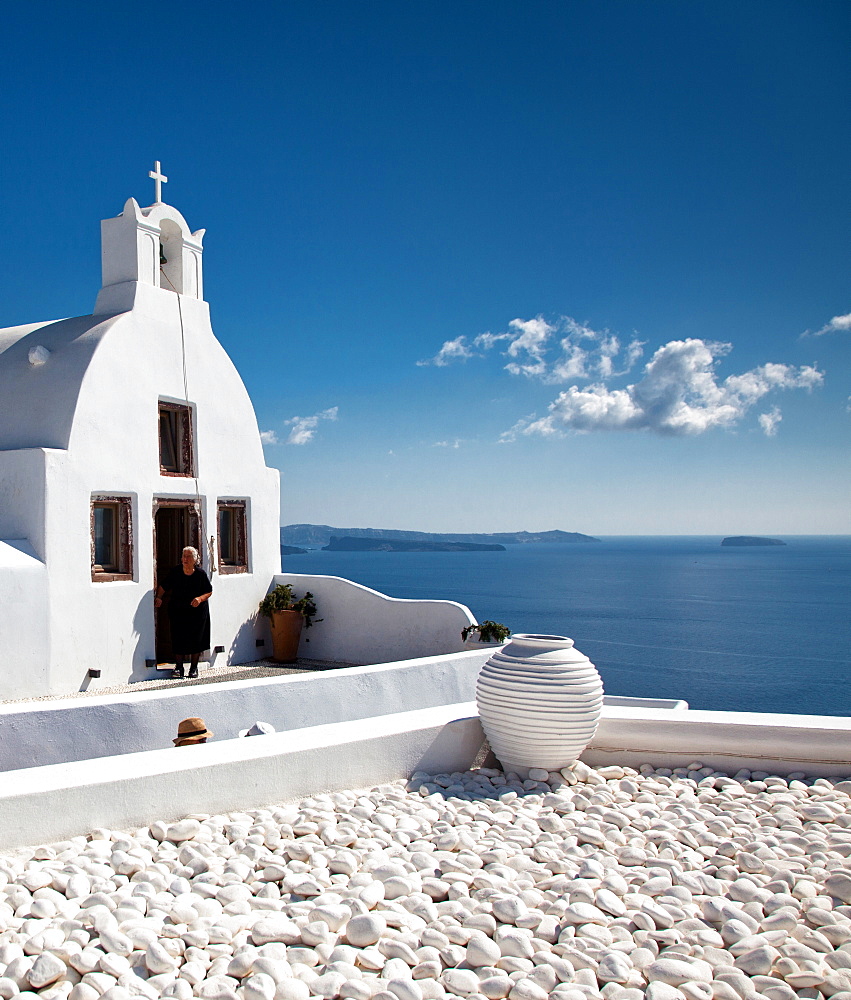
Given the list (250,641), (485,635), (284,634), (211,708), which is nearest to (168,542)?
(250,641)

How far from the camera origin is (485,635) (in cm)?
1041

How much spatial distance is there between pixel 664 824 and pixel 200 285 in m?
9.67

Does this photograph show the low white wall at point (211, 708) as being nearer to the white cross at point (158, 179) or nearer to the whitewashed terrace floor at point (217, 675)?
the whitewashed terrace floor at point (217, 675)

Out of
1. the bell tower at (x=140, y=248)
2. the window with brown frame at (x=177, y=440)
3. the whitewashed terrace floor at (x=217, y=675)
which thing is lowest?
the whitewashed terrace floor at (x=217, y=675)

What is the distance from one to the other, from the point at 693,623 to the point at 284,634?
184 ft

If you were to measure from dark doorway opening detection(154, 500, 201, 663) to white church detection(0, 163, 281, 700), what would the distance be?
2 centimetres

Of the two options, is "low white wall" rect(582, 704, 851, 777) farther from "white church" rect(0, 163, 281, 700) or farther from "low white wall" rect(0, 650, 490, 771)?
"white church" rect(0, 163, 281, 700)

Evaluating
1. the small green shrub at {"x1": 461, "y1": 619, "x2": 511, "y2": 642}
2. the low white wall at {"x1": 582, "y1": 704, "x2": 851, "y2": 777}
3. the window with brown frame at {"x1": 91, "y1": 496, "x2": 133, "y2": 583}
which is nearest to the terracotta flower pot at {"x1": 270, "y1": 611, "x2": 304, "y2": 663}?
the window with brown frame at {"x1": 91, "y1": 496, "x2": 133, "y2": 583}

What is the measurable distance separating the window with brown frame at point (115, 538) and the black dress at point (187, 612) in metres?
0.63

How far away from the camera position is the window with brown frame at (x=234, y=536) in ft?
37.8

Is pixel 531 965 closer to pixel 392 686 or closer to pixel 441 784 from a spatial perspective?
pixel 441 784

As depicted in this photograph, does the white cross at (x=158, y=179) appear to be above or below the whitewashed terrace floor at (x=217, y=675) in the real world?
above

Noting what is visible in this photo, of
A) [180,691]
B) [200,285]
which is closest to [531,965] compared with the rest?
[180,691]

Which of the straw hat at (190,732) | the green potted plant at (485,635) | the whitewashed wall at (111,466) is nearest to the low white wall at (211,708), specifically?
the straw hat at (190,732)
